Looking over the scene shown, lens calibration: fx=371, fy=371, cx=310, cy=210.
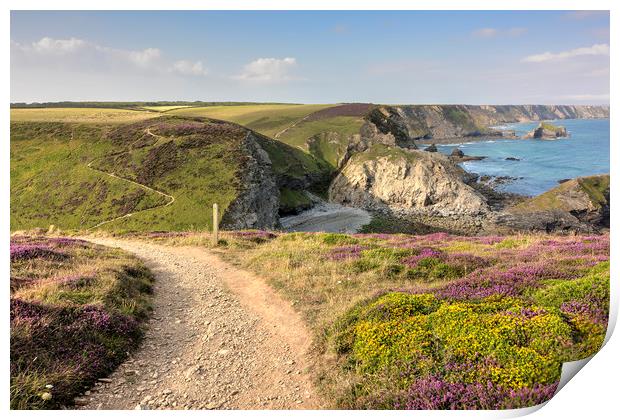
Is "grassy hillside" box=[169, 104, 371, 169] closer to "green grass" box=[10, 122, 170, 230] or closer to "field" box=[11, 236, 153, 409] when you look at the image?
"green grass" box=[10, 122, 170, 230]

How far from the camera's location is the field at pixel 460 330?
295 inches

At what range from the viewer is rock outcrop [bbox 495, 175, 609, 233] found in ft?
207

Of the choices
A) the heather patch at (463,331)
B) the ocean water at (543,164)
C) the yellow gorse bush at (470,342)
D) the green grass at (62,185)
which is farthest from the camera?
the ocean water at (543,164)

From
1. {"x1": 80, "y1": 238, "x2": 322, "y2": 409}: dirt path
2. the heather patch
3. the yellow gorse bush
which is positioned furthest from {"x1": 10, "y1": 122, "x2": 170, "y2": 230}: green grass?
the yellow gorse bush

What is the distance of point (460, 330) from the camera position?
8.64 m

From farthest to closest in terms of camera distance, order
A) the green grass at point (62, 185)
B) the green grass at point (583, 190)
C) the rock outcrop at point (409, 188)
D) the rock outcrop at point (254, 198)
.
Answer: the rock outcrop at point (409, 188)
the green grass at point (583, 190)
the rock outcrop at point (254, 198)
the green grass at point (62, 185)

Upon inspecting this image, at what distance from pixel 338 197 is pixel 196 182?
4464 centimetres

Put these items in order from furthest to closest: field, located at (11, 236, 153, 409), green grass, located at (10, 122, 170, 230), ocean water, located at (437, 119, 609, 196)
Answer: ocean water, located at (437, 119, 609, 196)
green grass, located at (10, 122, 170, 230)
field, located at (11, 236, 153, 409)

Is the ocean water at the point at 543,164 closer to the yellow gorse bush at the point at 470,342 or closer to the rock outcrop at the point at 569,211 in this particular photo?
the rock outcrop at the point at 569,211

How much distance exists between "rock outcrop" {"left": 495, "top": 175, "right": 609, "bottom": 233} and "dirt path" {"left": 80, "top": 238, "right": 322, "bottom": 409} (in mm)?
63365

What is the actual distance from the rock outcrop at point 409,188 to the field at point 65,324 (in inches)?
2754

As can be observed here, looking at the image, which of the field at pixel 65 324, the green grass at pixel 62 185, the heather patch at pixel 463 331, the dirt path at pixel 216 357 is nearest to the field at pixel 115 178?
the green grass at pixel 62 185

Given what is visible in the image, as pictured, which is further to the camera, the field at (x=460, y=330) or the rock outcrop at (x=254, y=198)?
the rock outcrop at (x=254, y=198)

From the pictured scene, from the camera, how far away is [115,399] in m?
8.28
